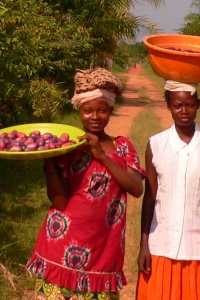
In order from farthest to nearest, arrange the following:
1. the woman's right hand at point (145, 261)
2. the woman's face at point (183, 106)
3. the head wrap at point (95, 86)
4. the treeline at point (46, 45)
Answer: the treeline at point (46, 45), the woman's right hand at point (145, 261), the woman's face at point (183, 106), the head wrap at point (95, 86)

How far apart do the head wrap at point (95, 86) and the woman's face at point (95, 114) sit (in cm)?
2

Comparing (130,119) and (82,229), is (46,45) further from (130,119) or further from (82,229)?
(130,119)

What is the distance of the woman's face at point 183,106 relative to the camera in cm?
275

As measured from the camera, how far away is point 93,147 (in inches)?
99.5

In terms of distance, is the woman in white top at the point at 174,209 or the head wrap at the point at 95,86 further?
the woman in white top at the point at 174,209

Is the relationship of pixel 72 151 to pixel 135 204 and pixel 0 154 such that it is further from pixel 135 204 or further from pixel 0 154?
pixel 135 204

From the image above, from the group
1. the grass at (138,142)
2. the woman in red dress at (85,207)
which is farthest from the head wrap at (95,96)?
the grass at (138,142)

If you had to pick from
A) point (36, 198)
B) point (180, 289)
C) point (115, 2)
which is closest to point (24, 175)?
point (36, 198)

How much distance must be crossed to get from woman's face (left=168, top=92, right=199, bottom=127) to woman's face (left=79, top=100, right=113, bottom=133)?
1.07 ft

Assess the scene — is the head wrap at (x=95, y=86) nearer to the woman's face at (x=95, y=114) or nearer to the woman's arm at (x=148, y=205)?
the woman's face at (x=95, y=114)

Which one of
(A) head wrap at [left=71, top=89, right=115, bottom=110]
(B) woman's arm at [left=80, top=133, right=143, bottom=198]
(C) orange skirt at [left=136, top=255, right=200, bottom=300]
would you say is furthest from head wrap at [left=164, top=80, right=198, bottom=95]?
(C) orange skirt at [left=136, top=255, right=200, bottom=300]

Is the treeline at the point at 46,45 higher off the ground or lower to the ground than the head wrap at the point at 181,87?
lower

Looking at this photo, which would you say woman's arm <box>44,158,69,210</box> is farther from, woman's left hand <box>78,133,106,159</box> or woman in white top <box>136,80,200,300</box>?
woman in white top <box>136,80,200,300</box>

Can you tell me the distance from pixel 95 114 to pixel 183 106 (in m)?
0.42
